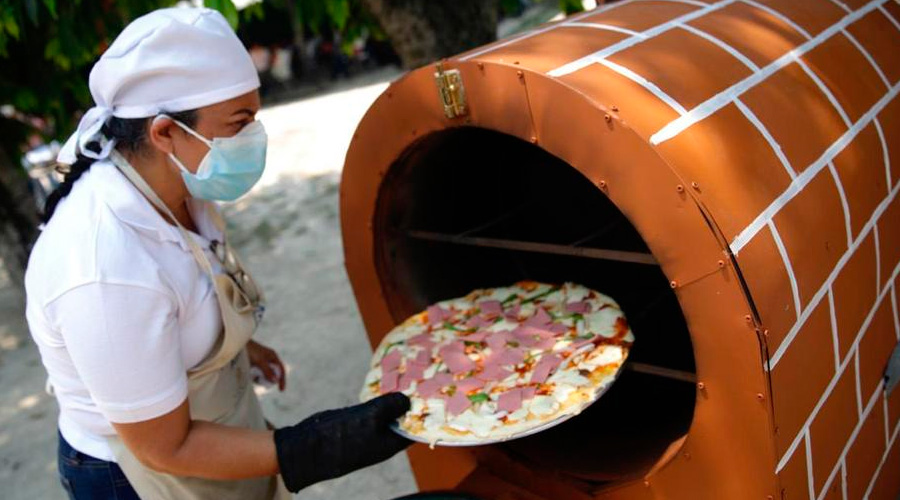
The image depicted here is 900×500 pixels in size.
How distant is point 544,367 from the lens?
6.07ft

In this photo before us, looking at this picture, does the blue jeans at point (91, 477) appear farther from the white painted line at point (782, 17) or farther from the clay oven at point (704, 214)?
the white painted line at point (782, 17)

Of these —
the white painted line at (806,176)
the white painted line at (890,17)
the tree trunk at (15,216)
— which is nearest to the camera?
the white painted line at (806,176)

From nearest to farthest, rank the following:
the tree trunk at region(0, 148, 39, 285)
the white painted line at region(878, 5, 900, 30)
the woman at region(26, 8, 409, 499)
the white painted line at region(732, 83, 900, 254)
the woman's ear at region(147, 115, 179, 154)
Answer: the white painted line at region(732, 83, 900, 254) < the woman at region(26, 8, 409, 499) < the woman's ear at region(147, 115, 179, 154) < the white painted line at region(878, 5, 900, 30) < the tree trunk at region(0, 148, 39, 285)

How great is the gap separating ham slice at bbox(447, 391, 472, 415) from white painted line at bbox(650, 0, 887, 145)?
2.54ft

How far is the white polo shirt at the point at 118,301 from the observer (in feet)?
4.73

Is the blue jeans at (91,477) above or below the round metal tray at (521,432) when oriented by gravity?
below

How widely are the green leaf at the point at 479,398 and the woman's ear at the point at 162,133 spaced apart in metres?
0.88

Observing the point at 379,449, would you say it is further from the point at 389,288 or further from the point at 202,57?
the point at 202,57

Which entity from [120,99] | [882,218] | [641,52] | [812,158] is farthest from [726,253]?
[120,99]

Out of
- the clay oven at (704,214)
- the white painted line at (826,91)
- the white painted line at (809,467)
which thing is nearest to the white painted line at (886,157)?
the clay oven at (704,214)

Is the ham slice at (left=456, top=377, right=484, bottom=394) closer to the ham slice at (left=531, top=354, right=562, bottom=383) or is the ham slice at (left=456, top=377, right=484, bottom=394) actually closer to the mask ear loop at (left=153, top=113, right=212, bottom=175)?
the ham slice at (left=531, top=354, right=562, bottom=383)

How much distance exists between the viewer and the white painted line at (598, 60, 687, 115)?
1.47 meters

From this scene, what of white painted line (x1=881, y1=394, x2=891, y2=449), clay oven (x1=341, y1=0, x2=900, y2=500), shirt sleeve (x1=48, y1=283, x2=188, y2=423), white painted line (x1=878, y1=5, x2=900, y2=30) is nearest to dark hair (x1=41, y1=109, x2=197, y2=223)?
shirt sleeve (x1=48, y1=283, x2=188, y2=423)

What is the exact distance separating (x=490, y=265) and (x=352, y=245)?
59cm
